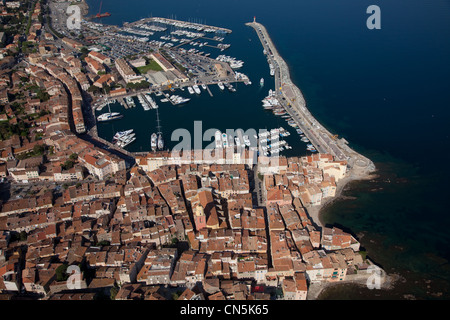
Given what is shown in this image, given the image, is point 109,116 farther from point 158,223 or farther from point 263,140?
point 158,223

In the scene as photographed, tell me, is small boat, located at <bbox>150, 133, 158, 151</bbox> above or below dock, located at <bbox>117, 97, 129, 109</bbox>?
below

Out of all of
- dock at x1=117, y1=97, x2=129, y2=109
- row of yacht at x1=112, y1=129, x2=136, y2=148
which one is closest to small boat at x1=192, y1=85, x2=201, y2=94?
dock at x1=117, y1=97, x2=129, y2=109

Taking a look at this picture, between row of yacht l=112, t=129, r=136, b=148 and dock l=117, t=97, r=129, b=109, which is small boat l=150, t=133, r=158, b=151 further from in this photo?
dock l=117, t=97, r=129, b=109

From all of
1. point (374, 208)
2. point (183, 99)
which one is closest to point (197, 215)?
point (374, 208)

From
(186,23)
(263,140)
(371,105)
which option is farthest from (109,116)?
(186,23)

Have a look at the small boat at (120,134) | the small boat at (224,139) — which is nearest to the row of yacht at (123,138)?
the small boat at (120,134)

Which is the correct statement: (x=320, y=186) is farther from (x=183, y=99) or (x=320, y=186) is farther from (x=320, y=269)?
(x=183, y=99)
